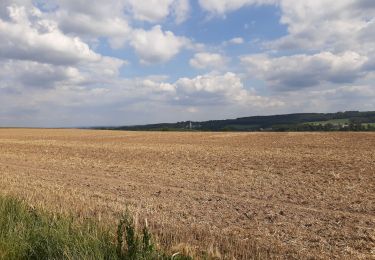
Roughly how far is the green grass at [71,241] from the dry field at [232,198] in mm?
1149

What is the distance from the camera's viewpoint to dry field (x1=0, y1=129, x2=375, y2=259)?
28.1ft

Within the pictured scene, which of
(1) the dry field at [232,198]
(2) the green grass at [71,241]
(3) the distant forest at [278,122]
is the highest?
(3) the distant forest at [278,122]

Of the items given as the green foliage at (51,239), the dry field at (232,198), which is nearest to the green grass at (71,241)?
the green foliage at (51,239)

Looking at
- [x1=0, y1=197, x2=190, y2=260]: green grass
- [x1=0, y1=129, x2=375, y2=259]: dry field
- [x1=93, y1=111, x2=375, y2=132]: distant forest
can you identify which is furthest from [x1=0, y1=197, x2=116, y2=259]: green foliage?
[x1=93, y1=111, x2=375, y2=132]: distant forest

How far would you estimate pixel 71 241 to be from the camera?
6773 millimetres

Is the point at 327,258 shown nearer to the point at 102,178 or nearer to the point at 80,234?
the point at 80,234

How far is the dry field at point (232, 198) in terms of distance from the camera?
8.58 m

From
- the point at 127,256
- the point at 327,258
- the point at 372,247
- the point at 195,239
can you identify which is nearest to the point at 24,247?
the point at 127,256

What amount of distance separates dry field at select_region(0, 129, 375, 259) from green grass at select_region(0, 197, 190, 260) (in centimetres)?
115

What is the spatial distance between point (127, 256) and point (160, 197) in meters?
7.83

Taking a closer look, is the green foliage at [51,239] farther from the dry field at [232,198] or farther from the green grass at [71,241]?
the dry field at [232,198]

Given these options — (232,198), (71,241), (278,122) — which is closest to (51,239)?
(71,241)

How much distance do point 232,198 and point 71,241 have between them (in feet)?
26.5

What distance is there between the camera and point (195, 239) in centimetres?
862
